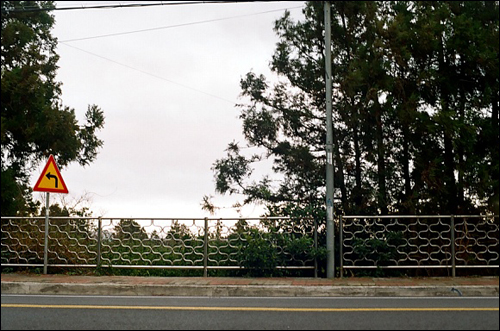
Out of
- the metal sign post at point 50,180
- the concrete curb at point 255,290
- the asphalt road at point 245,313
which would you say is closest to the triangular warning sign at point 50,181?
the metal sign post at point 50,180

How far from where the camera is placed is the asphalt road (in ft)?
24.7

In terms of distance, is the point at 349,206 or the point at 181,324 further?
the point at 349,206

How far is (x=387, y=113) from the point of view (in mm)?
15281

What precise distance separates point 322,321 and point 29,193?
15420 mm

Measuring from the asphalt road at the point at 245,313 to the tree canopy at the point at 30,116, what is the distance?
390 inches

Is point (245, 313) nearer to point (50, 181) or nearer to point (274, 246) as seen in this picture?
point (274, 246)

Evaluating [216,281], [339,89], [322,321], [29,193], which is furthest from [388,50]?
[29,193]

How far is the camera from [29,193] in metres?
20.3

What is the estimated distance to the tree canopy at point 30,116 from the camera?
1888cm

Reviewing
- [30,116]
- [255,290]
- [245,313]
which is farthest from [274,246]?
[30,116]

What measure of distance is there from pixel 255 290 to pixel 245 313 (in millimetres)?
2215

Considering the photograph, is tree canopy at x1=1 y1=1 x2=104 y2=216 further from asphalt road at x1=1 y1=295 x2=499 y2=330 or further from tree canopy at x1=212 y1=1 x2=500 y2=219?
asphalt road at x1=1 y1=295 x2=499 y2=330

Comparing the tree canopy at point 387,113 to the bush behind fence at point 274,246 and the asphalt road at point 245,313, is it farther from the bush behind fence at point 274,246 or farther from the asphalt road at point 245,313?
the asphalt road at point 245,313

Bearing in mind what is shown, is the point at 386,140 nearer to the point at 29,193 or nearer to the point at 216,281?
the point at 216,281
